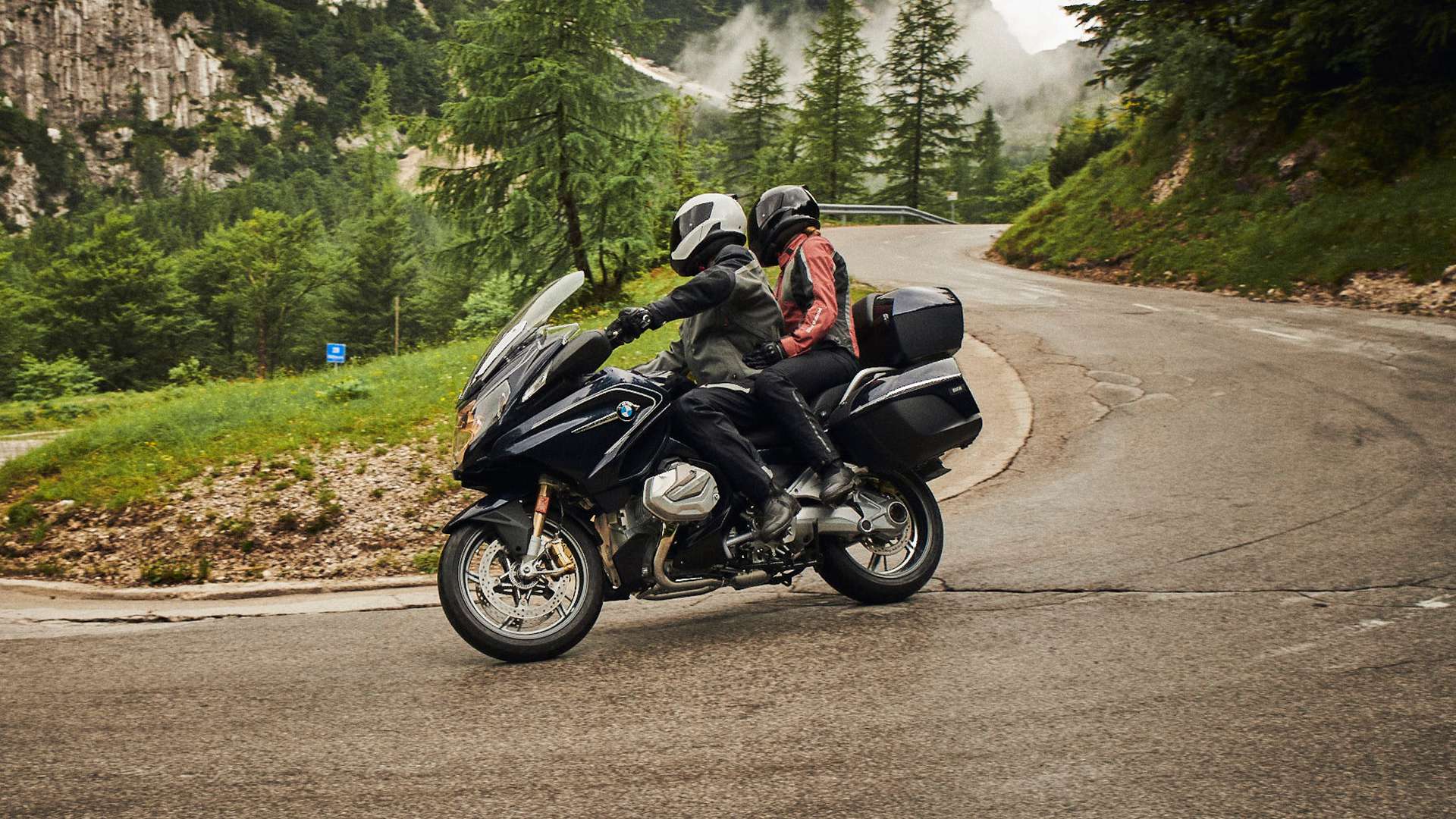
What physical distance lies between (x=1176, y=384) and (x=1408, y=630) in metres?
6.91

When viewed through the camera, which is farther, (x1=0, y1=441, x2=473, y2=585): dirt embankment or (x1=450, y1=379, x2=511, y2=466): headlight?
(x1=0, y1=441, x2=473, y2=585): dirt embankment

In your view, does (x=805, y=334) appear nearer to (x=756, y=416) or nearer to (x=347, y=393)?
(x=756, y=416)

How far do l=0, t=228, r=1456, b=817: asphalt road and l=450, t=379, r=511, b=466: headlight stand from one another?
981mm

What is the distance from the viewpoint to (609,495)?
4836 millimetres

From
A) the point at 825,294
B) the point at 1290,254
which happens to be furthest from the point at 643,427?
the point at 1290,254

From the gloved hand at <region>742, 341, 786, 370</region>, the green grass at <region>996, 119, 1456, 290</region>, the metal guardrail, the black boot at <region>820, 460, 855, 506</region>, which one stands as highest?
the metal guardrail

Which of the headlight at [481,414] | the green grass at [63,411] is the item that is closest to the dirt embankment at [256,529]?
the headlight at [481,414]

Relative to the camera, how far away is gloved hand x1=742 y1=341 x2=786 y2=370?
5.26 metres

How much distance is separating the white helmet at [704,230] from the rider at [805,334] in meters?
0.36

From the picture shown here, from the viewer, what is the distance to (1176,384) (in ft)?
36.8

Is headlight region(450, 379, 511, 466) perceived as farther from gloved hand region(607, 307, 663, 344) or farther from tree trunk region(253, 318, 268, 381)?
tree trunk region(253, 318, 268, 381)

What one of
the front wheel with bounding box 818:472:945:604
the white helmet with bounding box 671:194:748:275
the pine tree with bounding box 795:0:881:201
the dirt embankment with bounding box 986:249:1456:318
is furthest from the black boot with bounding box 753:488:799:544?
the pine tree with bounding box 795:0:881:201

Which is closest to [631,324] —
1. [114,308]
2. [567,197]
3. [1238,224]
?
[1238,224]

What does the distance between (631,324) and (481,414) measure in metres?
0.74
